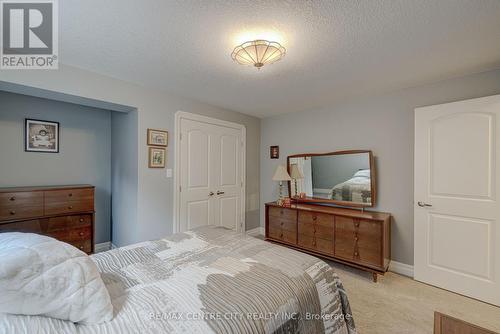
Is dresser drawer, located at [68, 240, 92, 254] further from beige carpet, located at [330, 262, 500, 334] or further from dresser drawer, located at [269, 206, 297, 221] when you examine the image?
beige carpet, located at [330, 262, 500, 334]

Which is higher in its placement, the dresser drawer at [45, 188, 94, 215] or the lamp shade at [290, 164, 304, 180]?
the lamp shade at [290, 164, 304, 180]

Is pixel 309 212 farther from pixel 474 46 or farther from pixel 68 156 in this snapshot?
pixel 68 156

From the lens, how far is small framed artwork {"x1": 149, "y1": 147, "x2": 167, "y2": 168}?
291 cm

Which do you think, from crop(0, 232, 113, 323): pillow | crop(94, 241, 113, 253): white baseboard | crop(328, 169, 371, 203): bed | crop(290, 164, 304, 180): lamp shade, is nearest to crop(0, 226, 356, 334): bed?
crop(0, 232, 113, 323): pillow

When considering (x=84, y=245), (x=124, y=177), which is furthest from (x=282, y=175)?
(x=84, y=245)

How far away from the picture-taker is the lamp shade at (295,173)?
3.72 meters

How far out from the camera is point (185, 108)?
3254mm

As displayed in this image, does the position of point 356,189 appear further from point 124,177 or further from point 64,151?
point 64,151

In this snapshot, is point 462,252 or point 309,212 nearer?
point 462,252

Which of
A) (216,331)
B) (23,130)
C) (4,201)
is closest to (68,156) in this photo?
(23,130)

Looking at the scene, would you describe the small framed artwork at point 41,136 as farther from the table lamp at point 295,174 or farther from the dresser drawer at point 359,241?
the dresser drawer at point 359,241

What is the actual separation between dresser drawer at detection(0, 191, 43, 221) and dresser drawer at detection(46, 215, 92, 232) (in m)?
0.16

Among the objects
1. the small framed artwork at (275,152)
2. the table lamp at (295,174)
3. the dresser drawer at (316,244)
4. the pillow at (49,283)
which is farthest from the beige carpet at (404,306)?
the small framed artwork at (275,152)

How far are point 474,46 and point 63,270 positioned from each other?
3149 mm
